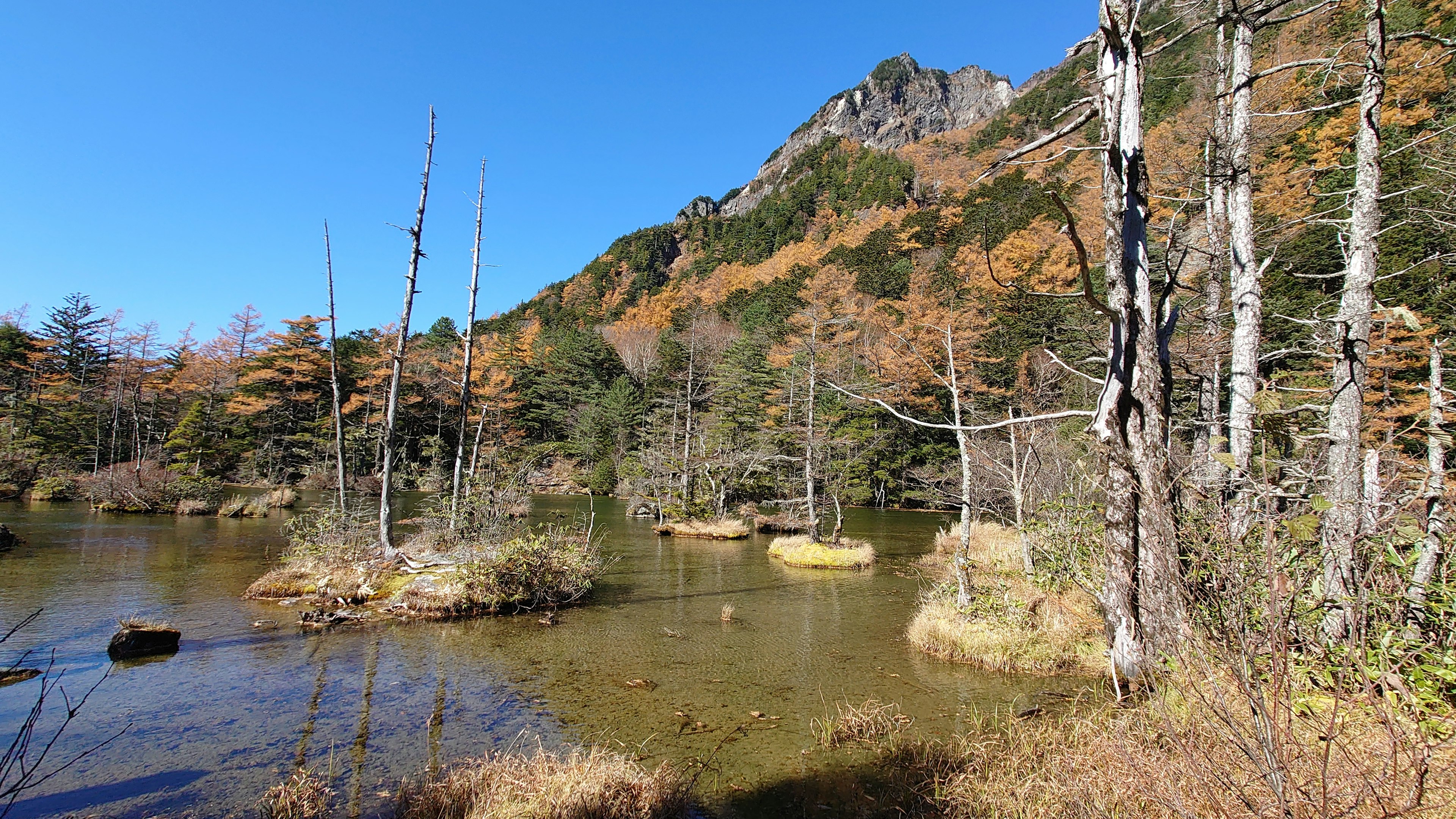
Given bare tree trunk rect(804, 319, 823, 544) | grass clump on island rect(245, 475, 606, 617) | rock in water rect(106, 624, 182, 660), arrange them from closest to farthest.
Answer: rock in water rect(106, 624, 182, 660)
grass clump on island rect(245, 475, 606, 617)
bare tree trunk rect(804, 319, 823, 544)

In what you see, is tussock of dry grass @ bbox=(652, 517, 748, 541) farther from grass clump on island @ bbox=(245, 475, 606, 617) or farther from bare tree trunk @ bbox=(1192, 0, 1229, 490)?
bare tree trunk @ bbox=(1192, 0, 1229, 490)

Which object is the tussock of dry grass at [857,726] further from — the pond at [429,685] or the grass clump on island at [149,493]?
the grass clump on island at [149,493]

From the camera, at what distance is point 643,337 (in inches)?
2291

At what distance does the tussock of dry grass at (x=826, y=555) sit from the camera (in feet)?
56.6

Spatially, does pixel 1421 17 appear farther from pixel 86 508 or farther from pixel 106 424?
pixel 106 424

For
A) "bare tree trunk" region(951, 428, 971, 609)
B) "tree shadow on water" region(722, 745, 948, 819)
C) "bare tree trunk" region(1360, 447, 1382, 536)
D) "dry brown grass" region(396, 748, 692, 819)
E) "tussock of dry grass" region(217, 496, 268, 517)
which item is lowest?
"tussock of dry grass" region(217, 496, 268, 517)

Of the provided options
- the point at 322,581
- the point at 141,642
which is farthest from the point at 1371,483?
the point at 322,581

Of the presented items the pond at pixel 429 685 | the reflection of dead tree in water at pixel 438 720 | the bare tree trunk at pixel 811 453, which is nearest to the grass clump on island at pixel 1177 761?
the pond at pixel 429 685

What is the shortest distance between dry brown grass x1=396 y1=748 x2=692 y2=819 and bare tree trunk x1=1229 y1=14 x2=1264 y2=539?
18.1 feet

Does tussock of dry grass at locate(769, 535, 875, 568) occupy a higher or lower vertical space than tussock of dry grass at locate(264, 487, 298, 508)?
higher

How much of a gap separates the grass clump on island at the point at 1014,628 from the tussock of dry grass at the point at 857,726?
2.64 m

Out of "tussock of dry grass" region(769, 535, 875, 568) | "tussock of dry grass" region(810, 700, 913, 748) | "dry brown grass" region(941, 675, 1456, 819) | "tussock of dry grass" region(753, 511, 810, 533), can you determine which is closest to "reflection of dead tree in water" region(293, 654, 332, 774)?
"tussock of dry grass" region(810, 700, 913, 748)

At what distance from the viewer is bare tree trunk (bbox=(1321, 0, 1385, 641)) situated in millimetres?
5215

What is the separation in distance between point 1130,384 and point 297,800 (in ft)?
20.3
